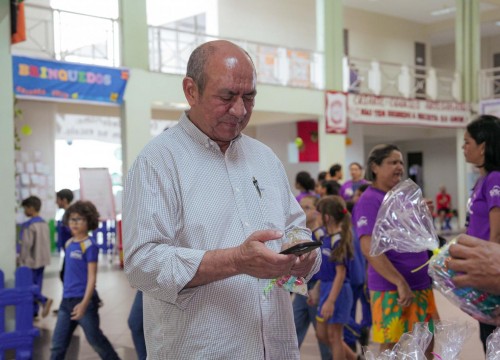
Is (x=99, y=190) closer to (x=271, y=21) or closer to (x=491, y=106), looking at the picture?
(x=271, y=21)

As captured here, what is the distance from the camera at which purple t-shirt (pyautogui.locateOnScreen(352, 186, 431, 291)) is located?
132 inches

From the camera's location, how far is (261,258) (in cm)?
147

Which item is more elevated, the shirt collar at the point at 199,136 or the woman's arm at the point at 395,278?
the shirt collar at the point at 199,136

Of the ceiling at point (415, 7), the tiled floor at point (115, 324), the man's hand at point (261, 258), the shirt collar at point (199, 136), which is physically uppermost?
the ceiling at point (415, 7)

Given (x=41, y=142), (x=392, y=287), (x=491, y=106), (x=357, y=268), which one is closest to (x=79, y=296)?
(x=357, y=268)

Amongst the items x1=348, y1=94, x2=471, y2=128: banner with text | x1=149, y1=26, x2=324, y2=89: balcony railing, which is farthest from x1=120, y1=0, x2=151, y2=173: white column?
x1=348, y1=94, x2=471, y2=128: banner with text

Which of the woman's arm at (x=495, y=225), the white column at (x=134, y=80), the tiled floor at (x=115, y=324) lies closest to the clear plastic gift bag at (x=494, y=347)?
the woman's arm at (x=495, y=225)

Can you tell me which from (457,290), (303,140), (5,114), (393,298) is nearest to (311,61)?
(303,140)

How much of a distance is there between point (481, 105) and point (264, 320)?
14452 millimetres

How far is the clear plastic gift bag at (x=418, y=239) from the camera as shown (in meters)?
1.91

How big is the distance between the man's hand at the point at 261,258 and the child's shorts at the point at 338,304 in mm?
2597

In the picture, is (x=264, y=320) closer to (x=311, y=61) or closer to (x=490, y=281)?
(x=490, y=281)

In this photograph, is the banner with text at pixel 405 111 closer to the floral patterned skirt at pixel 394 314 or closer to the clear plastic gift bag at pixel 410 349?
the floral patterned skirt at pixel 394 314

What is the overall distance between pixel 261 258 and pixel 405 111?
43.1 feet
